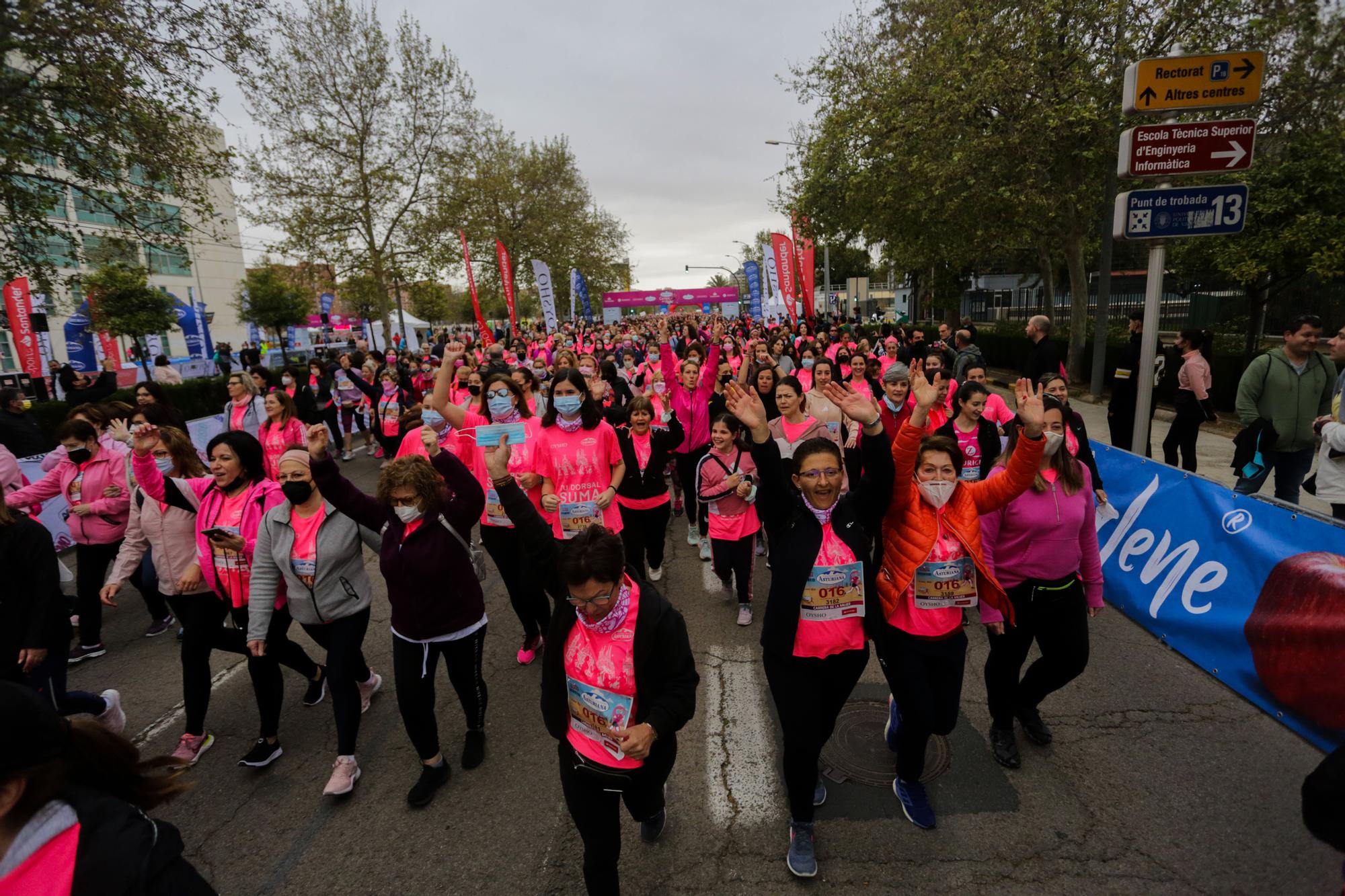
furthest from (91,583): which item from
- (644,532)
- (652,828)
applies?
(652,828)

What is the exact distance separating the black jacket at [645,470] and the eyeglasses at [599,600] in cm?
269

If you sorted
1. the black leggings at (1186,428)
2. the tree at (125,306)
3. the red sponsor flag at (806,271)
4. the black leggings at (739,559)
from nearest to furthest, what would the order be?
the black leggings at (739,559)
the black leggings at (1186,428)
the tree at (125,306)
the red sponsor flag at (806,271)

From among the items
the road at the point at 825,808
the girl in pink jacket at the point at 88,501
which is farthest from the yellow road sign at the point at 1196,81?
the girl in pink jacket at the point at 88,501

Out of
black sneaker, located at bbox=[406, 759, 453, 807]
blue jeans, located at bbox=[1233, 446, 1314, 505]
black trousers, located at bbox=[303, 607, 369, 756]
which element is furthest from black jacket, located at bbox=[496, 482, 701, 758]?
blue jeans, located at bbox=[1233, 446, 1314, 505]

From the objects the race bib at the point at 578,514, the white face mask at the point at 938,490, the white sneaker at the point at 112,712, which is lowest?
the white sneaker at the point at 112,712

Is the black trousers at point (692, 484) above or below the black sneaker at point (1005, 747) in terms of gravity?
above

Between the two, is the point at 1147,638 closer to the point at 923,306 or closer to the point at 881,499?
the point at 881,499

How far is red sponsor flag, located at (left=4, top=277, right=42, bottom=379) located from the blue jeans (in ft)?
83.5

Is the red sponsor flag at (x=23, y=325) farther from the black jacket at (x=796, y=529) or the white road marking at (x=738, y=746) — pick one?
the black jacket at (x=796, y=529)

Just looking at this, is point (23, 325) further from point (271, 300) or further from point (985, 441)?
point (985, 441)

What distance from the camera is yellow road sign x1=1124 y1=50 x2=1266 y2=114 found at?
5.57 metres

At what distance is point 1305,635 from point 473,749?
4553 mm

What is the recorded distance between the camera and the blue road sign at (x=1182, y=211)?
5602mm

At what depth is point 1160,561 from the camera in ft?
15.4
